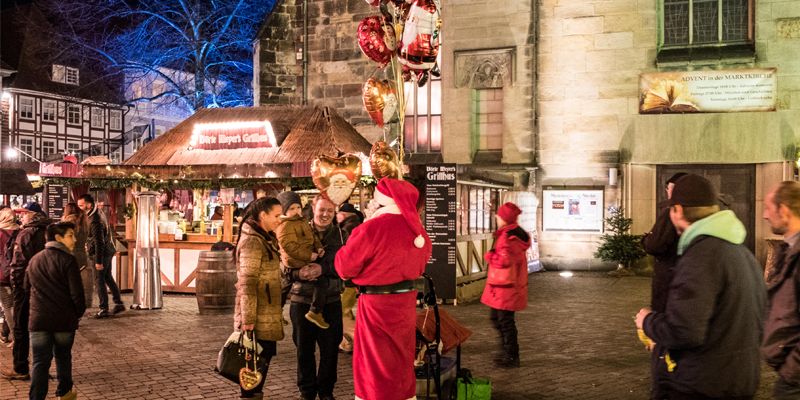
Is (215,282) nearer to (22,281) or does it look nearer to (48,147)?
(22,281)

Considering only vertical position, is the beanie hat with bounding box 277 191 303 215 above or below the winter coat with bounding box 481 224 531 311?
above

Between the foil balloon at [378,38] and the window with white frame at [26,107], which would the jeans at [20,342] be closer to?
the foil balloon at [378,38]

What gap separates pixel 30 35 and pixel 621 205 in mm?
34899

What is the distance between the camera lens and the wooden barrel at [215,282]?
11961 mm

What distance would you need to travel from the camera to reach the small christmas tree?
1797 cm

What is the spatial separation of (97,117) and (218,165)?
35.0 meters

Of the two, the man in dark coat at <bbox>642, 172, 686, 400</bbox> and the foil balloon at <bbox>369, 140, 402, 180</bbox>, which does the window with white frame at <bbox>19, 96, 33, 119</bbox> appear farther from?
the man in dark coat at <bbox>642, 172, 686, 400</bbox>

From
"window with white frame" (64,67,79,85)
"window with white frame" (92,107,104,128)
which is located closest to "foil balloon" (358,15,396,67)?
"window with white frame" (64,67,79,85)

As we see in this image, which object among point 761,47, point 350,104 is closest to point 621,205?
point 761,47

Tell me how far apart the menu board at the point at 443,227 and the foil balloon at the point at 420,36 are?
147 inches

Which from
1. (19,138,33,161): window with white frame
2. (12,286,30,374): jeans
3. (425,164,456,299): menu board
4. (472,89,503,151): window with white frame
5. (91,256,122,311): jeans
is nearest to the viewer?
(12,286,30,374): jeans

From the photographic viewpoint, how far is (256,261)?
584cm

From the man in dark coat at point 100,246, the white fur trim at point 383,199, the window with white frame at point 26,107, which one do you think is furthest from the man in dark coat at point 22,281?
the window with white frame at point 26,107

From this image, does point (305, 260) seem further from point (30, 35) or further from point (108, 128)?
point (108, 128)
